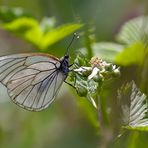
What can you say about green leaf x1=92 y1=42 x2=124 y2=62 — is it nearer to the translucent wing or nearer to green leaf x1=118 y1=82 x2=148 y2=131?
the translucent wing

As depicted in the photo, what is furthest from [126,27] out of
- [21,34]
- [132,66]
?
[21,34]

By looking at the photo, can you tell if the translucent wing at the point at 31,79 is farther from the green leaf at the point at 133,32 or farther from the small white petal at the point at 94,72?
the green leaf at the point at 133,32

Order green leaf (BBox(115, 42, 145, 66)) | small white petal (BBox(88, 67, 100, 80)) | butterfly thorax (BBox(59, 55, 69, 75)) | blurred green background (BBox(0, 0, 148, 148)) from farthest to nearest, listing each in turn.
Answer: blurred green background (BBox(0, 0, 148, 148)) < green leaf (BBox(115, 42, 145, 66)) < butterfly thorax (BBox(59, 55, 69, 75)) < small white petal (BBox(88, 67, 100, 80))

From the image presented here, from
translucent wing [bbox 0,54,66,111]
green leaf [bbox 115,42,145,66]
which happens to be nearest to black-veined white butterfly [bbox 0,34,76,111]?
translucent wing [bbox 0,54,66,111]

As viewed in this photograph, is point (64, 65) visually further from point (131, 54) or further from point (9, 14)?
point (9, 14)

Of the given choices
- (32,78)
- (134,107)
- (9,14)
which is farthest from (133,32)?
(134,107)

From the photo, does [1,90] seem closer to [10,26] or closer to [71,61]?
[10,26]

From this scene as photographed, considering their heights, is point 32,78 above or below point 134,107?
above
